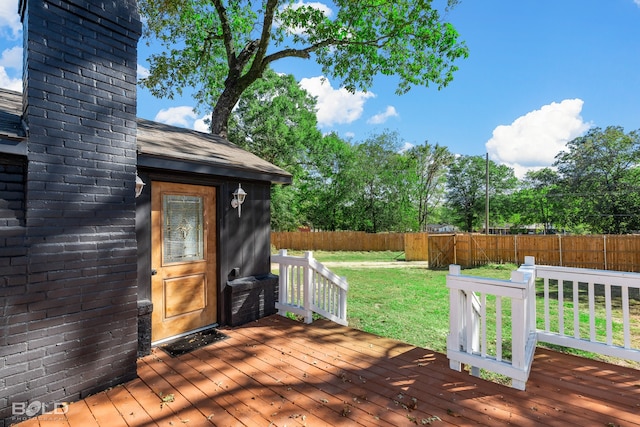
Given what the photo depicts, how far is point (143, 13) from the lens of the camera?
31.3 ft

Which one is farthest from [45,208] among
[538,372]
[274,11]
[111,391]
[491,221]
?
[491,221]

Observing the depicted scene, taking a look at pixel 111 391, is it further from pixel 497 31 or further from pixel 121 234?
pixel 497 31

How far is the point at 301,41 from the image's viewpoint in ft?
31.7

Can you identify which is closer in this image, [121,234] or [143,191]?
[121,234]

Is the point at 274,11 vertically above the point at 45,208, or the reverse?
the point at 274,11

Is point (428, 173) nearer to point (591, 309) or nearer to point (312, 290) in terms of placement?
point (312, 290)

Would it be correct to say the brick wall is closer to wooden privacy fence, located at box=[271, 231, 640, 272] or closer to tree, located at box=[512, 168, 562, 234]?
wooden privacy fence, located at box=[271, 231, 640, 272]

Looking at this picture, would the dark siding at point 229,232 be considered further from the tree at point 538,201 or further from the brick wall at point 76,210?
the tree at point 538,201

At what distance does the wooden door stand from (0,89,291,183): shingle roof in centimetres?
41

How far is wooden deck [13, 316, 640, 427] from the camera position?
7.51 feet

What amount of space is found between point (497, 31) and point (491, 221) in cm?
3614

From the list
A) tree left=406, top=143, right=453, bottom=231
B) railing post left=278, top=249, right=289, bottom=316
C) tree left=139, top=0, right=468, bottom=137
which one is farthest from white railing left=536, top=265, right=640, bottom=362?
tree left=406, top=143, right=453, bottom=231

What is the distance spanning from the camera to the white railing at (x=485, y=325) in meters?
2.70

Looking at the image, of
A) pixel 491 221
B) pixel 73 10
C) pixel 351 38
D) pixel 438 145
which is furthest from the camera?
pixel 491 221
